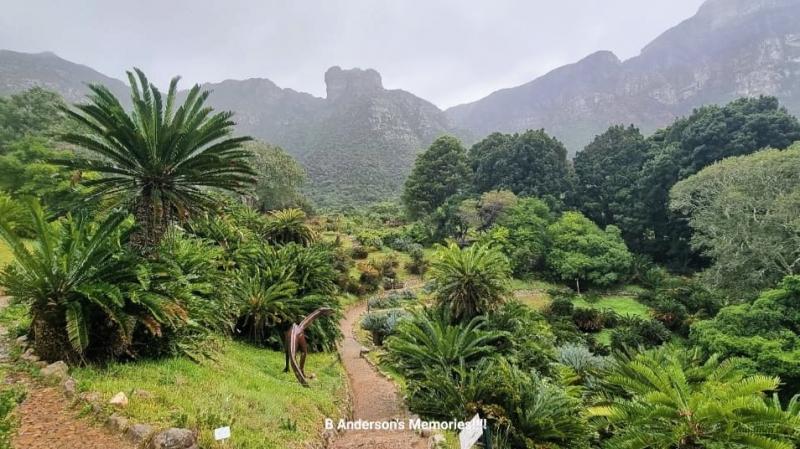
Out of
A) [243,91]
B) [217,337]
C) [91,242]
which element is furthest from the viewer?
[243,91]

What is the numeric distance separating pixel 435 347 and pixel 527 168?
34116mm

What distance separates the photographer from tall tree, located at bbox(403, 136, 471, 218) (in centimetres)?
4247

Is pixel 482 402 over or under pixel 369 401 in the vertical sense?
over

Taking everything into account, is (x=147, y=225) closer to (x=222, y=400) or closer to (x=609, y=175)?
(x=222, y=400)

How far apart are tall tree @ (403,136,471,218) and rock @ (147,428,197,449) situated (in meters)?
37.6

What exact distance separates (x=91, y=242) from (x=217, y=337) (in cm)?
330

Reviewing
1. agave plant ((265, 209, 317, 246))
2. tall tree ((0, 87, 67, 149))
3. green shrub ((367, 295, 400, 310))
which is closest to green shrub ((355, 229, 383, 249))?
green shrub ((367, 295, 400, 310))

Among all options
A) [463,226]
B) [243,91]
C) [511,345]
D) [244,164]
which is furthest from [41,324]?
[243,91]

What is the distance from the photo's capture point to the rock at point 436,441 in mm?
5672

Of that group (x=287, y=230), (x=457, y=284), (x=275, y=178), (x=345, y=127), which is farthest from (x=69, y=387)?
(x=345, y=127)

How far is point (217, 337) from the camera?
8.20 meters

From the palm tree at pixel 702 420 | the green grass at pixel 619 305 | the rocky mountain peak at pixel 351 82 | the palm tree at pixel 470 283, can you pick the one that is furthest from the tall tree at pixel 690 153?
the rocky mountain peak at pixel 351 82

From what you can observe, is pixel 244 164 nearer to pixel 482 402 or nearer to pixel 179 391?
pixel 179 391

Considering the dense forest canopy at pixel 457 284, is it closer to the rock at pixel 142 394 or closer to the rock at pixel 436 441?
the rock at pixel 142 394
